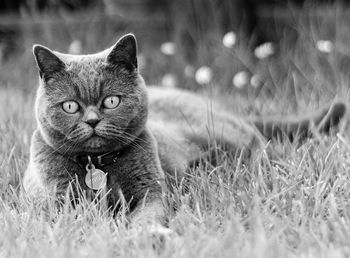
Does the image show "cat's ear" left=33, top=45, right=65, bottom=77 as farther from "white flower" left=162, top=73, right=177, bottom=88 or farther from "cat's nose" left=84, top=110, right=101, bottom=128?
"white flower" left=162, top=73, right=177, bottom=88

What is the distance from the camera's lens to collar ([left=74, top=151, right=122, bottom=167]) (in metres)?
2.21

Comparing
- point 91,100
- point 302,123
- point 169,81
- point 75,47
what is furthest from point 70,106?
point 75,47

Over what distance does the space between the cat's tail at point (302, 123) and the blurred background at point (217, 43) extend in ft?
0.93

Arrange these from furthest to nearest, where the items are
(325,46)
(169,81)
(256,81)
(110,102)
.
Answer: (169,81)
(256,81)
(325,46)
(110,102)

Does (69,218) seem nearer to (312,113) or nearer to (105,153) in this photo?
(105,153)

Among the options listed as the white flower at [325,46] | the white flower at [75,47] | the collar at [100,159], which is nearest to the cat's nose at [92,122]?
the collar at [100,159]

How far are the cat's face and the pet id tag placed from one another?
8 cm

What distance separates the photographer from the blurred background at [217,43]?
12.1ft

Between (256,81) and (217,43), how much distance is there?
582mm

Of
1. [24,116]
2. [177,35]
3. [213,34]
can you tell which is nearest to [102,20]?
[177,35]

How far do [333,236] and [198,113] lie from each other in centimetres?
132

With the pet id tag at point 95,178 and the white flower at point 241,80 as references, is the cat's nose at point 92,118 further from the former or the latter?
the white flower at point 241,80

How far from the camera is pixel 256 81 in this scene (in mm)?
3766

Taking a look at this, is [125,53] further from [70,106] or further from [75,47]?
[75,47]
